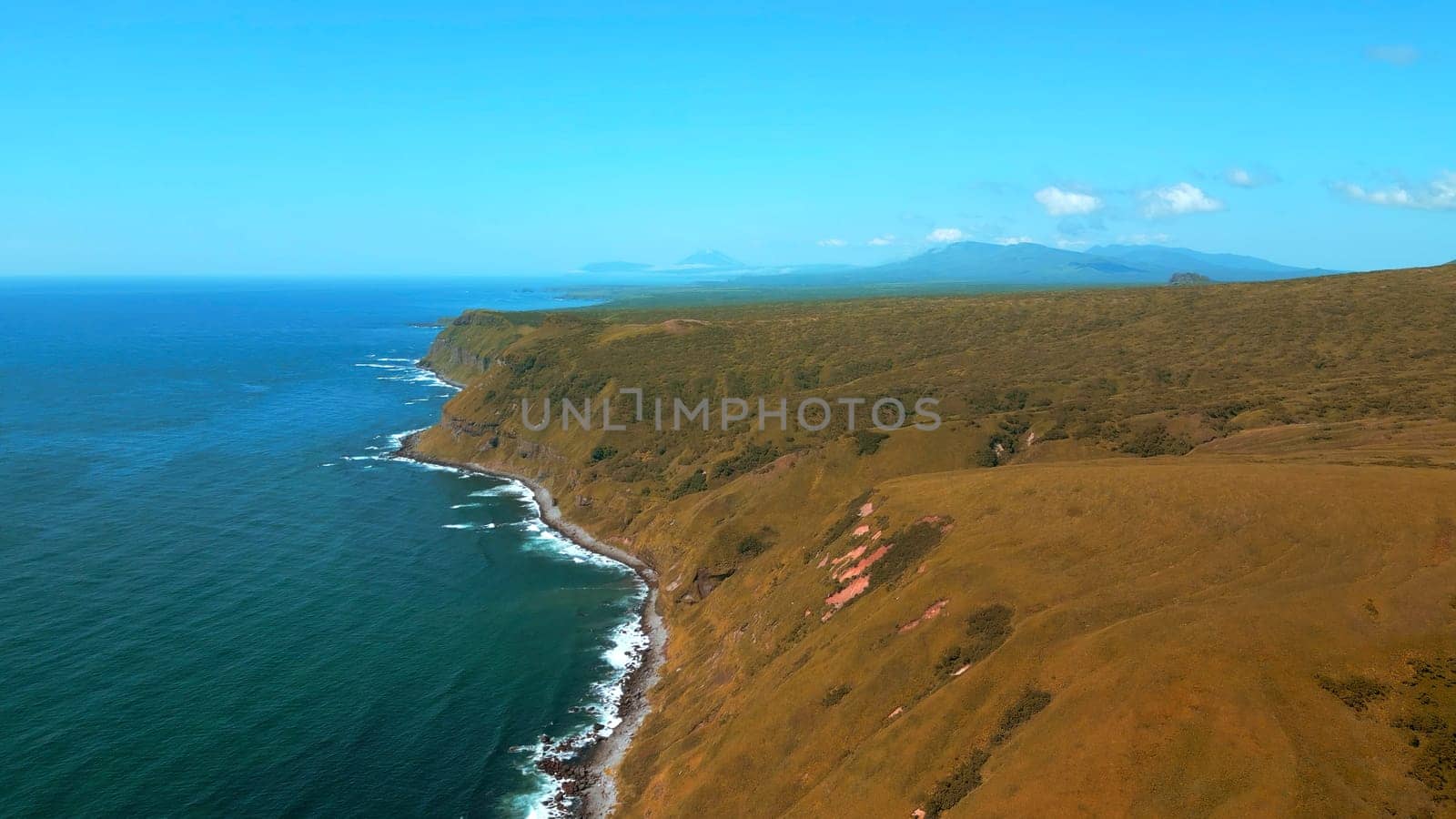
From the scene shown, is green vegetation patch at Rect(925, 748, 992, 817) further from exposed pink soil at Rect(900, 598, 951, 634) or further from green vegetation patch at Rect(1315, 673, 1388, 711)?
green vegetation patch at Rect(1315, 673, 1388, 711)

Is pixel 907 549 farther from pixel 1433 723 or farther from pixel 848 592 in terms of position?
pixel 1433 723

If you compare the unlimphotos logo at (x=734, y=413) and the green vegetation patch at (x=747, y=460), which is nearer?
the green vegetation patch at (x=747, y=460)

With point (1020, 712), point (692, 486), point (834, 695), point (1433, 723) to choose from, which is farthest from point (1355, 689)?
point (692, 486)

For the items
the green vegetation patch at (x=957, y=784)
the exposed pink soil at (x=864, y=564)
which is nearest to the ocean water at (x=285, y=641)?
the exposed pink soil at (x=864, y=564)

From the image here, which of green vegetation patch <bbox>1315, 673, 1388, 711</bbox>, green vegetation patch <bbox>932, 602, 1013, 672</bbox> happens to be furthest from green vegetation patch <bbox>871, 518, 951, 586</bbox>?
green vegetation patch <bbox>1315, 673, 1388, 711</bbox>

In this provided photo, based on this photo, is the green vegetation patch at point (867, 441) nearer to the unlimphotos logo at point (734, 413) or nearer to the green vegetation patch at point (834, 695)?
the unlimphotos logo at point (734, 413)
